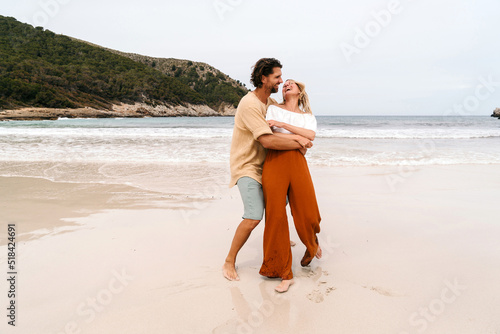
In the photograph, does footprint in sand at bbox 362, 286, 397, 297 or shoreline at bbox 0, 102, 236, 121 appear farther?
shoreline at bbox 0, 102, 236, 121

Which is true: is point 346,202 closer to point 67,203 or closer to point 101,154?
point 67,203

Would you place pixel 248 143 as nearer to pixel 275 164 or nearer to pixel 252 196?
pixel 275 164

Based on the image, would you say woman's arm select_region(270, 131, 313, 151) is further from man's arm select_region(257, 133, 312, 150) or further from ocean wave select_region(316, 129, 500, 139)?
ocean wave select_region(316, 129, 500, 139)

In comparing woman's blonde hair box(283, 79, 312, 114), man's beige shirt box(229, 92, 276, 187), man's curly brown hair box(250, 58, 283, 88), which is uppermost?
man's curly brown hair box(250, 58, 283, 88)

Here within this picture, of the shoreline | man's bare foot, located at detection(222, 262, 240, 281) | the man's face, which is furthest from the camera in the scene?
the shoreline

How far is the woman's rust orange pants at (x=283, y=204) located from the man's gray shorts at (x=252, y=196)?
0.23ft

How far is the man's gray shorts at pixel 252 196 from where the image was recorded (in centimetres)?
280

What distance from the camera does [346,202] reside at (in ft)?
17.5

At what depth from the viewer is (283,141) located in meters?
2.64

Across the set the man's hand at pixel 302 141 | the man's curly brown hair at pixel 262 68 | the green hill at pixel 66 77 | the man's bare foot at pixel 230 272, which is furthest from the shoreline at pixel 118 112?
the man's hand at pixel 302 141

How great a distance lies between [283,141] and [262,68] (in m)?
0.65

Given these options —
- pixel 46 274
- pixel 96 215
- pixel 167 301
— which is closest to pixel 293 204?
pixel 167 301

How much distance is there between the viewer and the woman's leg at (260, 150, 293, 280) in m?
2.73

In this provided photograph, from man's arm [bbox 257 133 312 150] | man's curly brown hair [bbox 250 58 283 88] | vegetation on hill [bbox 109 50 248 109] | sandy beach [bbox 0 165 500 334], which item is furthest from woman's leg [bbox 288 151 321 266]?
vegetation on hill [bbox 109 50 248 109]
